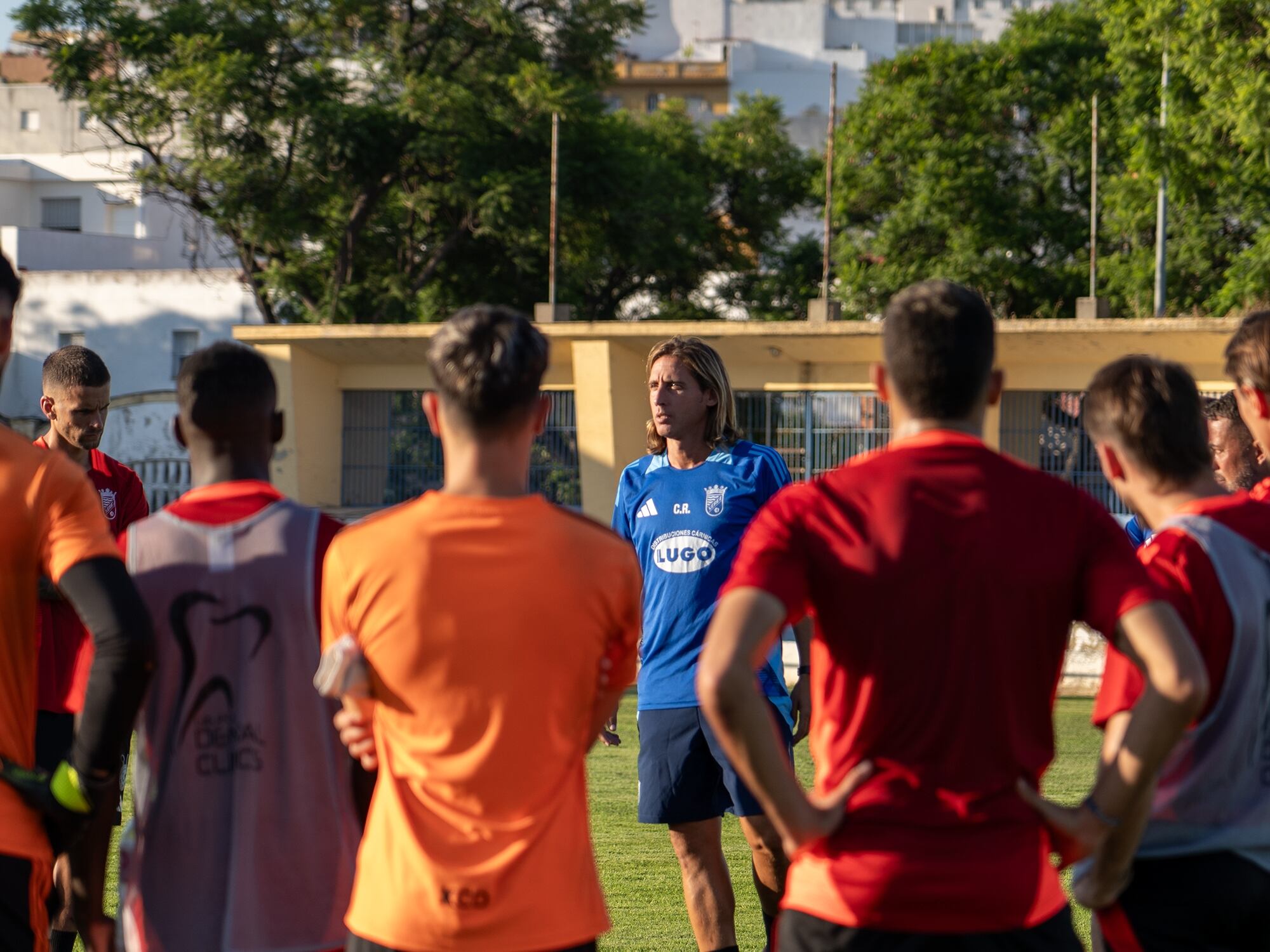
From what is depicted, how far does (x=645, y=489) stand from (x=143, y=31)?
108 ft

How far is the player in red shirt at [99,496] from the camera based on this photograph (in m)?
5.02

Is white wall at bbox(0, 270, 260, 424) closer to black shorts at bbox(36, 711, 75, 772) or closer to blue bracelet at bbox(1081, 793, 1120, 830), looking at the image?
black shorts at bbox(36, 711, 75, 772)

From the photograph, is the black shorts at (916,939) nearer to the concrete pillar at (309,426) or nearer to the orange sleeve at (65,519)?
the orange sleeve at (65,519)

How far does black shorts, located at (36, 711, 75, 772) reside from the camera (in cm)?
493

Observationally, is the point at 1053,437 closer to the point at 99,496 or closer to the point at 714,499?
the point at 714,499

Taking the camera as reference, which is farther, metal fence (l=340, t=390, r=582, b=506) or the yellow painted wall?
metal fence (l=340, t=390, r=582, b=506)

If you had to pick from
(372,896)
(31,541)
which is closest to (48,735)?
(31,541)

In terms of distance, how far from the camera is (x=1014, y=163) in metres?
41.0

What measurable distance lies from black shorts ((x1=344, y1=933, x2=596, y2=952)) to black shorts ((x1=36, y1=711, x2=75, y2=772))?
7.27 feet

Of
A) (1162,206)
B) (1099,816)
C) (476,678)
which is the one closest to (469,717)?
(476,678)

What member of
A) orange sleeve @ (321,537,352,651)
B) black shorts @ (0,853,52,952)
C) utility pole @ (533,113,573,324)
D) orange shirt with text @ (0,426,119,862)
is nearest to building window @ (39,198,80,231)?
utility pole @ (533,113,573,324)

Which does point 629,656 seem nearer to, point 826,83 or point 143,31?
point 143,31

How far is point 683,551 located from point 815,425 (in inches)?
710

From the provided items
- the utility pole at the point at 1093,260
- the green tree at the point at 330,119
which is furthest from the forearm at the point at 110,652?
the green tree at the point at 330,119
